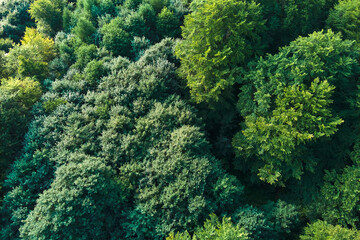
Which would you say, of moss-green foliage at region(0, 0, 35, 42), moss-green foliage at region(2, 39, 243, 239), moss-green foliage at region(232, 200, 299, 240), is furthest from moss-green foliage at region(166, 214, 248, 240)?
moss-green foliage at region(0, 0, 35, 42)

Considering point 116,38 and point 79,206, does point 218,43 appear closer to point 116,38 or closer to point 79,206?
point 116,38

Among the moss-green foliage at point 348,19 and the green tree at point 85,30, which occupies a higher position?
the green tree at point 85,30

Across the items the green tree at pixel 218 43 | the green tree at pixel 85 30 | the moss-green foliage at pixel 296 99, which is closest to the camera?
the moss-green foliage at pixel 296 99

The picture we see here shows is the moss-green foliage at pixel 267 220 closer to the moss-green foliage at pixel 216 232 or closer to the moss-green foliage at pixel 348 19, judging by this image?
the moss-green foliage at pixel 216 232

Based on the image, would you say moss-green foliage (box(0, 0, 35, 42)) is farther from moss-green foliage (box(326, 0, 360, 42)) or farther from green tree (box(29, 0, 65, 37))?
moss-green foliage (box(326, 0, 360, 42))

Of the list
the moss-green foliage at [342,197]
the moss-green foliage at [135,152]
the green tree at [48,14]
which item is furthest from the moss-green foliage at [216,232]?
the green tree at [48,14]

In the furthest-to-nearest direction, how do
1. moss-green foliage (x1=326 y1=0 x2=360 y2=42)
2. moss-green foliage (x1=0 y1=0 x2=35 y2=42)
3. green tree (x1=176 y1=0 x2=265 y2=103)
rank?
moss-green foliage (x1=0 y1=0 x2=35 y2=42) → moss-green foliage (x1=326 y1=0 x2=360 y2=42) → green tree (x1=176 y1=0 x2=265 y2=103)

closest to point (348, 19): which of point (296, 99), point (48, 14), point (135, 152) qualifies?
point (296, 99)
